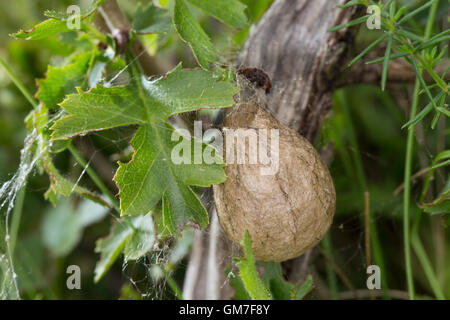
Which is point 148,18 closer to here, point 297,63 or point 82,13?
point 82,13

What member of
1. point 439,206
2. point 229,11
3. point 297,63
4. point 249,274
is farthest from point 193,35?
point 439,206

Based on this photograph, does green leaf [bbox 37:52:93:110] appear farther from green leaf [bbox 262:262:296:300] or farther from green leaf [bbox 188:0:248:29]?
green leaf [bbox 262:262:296:300]

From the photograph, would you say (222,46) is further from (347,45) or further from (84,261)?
(84,261)

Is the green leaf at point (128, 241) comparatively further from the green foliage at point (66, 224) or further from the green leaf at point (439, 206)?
the green leaf at point (439, 206)

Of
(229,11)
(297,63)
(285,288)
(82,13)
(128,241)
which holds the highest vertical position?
(82,13)

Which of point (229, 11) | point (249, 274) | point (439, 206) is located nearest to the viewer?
point (249, 274)

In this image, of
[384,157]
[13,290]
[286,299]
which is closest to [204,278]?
[286,299]

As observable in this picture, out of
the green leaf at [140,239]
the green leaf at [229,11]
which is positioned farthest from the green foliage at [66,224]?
the green leaf at [229,11]
